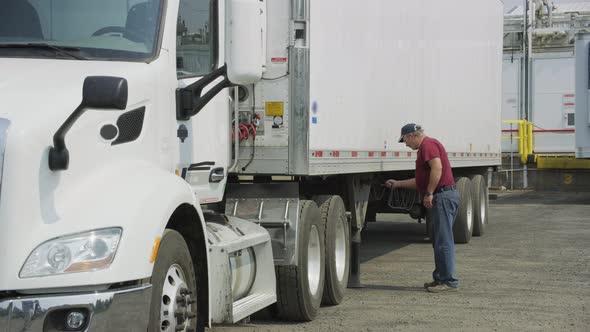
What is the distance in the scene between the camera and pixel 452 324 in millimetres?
8477

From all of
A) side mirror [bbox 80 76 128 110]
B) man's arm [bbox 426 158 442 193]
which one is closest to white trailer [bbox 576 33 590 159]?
man's arm [bbox 426 158 442 193]

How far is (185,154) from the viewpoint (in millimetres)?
6664

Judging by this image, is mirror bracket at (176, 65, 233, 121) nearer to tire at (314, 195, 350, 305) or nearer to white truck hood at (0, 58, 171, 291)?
white truck hood at (0, 58, 171, 291)

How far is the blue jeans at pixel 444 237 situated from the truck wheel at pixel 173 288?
188 inches

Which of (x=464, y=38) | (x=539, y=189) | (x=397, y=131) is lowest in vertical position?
(x=539, y=189)

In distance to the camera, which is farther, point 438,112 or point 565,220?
point 565,220

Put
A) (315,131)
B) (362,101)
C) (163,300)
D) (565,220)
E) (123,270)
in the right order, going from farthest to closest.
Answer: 1. (565,220)
2. (362,101)
3. (315,131)
4. (163,300)
5. (123,270)

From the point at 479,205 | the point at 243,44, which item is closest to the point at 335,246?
the point at 243,44

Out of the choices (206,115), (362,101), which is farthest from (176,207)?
(362,101)

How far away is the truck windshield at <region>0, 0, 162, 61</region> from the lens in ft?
19.1

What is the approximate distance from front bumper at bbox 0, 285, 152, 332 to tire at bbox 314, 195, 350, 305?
4.07 m

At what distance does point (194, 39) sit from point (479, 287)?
522 centimetres

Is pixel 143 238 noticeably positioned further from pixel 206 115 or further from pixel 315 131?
pixel 315 131

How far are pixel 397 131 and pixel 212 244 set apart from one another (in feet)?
17.0
